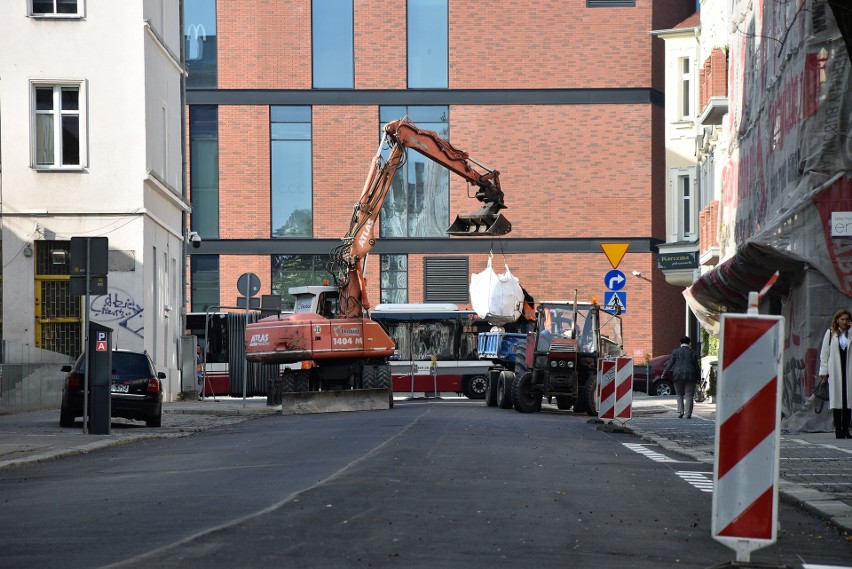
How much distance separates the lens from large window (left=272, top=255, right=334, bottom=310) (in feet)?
166

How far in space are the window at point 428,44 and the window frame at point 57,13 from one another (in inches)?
718

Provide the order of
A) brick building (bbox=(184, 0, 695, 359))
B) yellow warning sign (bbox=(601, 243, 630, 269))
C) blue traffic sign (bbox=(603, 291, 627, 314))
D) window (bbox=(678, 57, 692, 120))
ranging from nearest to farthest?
yellow warning sign (bbox=(601, 243, 630, 269)), blue traffic sign (bbox=(603, 291, 627, 314)), window (bbox=(678, 57, 692, 120)), brick building (bbox=(184, 0, 695, 359))

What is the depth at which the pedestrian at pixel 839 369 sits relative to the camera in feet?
60.0

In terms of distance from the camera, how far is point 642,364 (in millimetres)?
49625

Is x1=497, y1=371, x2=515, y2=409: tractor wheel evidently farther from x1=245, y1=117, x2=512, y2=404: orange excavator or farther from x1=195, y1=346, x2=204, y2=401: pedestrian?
x1=195, y1=346, x2=204, y2=401: pedestrian

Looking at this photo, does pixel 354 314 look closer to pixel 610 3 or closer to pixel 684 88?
pixel 684 88

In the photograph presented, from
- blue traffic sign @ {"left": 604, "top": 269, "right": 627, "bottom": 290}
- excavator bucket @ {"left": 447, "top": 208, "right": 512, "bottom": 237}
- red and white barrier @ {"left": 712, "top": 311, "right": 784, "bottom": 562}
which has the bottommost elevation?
red and white barrier @ {"left": 712, "top": 311, "right": 784, "bottom": 562}

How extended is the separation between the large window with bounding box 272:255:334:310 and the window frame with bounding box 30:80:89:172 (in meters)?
17.6

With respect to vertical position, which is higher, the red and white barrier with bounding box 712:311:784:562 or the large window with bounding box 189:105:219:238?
the large window with bounding box 189:105:219:238

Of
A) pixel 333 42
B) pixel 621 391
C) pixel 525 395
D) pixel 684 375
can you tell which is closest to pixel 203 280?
pixel 333 42

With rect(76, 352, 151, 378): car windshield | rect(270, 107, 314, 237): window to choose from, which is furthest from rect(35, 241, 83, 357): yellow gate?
rect(270, 107, 314, 237): window

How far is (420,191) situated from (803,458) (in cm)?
3599

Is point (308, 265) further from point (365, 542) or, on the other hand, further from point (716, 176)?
point (365, 542)

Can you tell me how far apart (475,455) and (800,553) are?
22.2 ft
